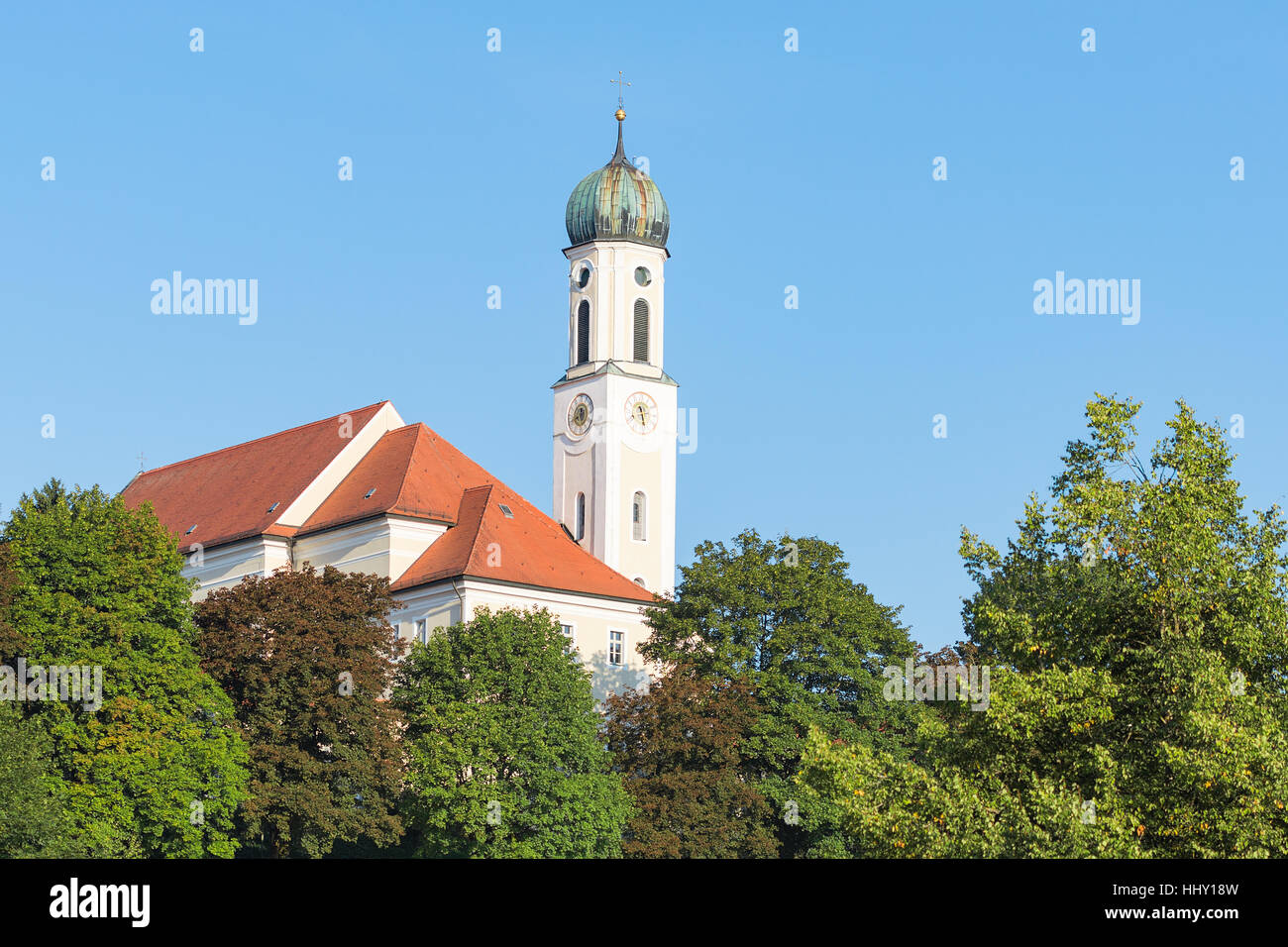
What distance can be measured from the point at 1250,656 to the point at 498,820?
89.7 feet

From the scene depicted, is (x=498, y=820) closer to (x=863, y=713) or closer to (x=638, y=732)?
(x=638, y=732)

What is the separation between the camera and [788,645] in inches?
2360

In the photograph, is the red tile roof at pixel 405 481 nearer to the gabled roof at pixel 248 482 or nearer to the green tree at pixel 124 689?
the gabled roof at pixel 248 482

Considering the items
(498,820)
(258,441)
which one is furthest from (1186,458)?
(258,441)

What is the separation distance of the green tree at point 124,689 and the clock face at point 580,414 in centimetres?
3363

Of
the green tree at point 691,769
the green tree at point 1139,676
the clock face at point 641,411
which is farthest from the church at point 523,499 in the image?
the green tree at point 1139,676

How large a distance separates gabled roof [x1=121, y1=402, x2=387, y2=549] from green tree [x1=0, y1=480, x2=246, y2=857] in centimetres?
2195

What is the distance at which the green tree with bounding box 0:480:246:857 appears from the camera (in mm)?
48156

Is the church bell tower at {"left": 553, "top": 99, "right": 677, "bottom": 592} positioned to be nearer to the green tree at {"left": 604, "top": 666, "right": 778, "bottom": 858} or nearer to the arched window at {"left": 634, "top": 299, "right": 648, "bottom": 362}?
the arched window at {"left": 634, "top": 299, "right": 648, "bottom": 362}

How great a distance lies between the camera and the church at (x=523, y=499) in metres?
69.2

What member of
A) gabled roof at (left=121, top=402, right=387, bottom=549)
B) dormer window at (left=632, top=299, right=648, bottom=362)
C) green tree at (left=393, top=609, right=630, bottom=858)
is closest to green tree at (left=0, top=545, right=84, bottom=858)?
green tree at (left=393, top=609, right=630, bottom=858)

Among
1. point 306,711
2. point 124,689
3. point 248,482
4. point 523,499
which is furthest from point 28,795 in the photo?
point 248,482

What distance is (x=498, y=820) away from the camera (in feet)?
169
